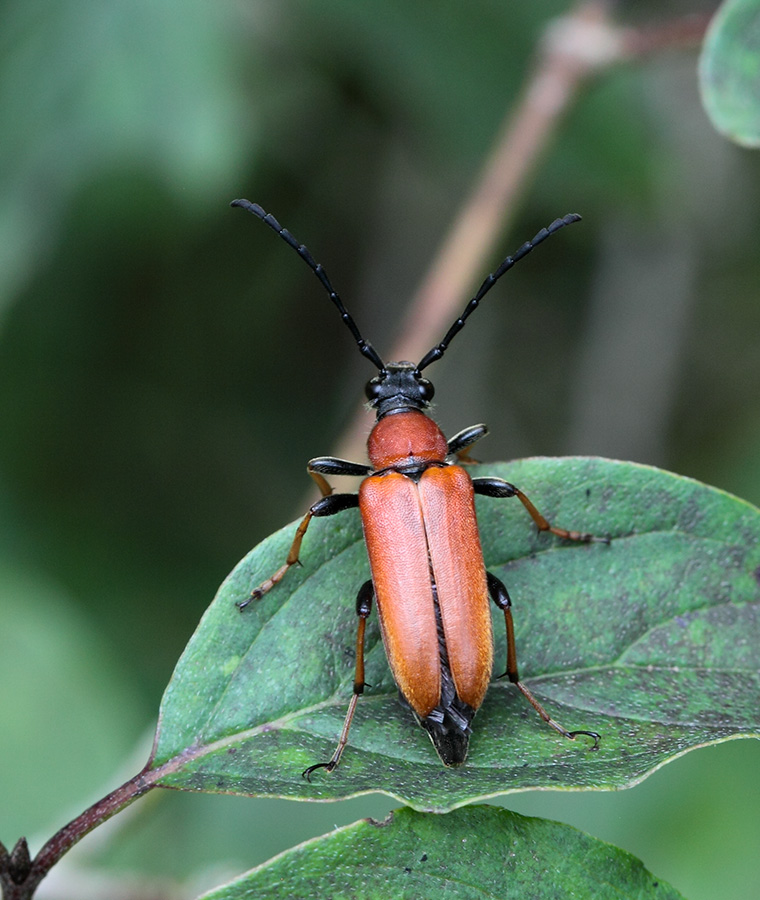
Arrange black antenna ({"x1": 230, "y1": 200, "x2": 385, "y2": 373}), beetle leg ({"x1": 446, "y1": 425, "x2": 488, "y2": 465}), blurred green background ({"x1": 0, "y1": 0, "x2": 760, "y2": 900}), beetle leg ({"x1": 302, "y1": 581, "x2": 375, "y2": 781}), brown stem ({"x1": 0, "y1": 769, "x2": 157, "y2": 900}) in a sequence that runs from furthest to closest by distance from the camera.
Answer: blurred green background ({"x1": 0, "y1": 0, "x2": 760, "y2": 900})
black antenna ({"x1": 230, "y1": 200, "x2": 385, "y2": 373})
beetle leg ({"x1": 446, "y1": 425, "x2": 488, "y2": 465})
beetle leg ({"x1": 302, "y1": 581, "x2": 375, "y2": 781})
brown stem ({"x1": 0, "y1": 769, "x2": 157, "y2": 900})

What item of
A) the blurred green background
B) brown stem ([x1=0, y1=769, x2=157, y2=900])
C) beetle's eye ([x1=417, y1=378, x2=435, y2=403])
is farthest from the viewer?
the blurred green background

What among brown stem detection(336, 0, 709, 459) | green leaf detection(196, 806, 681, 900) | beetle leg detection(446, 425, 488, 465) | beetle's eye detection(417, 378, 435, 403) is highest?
brown stem detection(336, 0, 709, 459)

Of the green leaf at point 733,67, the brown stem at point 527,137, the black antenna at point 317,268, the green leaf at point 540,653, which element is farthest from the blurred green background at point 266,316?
the green leaf at point 733,67

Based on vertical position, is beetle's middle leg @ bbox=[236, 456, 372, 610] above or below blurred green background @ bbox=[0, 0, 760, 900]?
below

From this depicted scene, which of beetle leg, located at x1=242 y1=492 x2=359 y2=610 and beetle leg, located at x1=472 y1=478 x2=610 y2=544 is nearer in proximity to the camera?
beetle leg, located at x1=242 y1=492 x2=359 y2=610

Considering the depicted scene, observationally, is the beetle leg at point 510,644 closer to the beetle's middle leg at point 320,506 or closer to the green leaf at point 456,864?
the green leaf at point 456,864

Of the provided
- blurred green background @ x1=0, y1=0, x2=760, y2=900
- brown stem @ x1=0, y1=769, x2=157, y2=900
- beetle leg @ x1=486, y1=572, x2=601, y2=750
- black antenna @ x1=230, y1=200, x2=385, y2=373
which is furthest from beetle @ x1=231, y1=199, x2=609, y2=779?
blurred green background @ x1=0, y1=0, x2=760, y2=900

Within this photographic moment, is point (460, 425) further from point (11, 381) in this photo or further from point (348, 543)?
point (348, 543)

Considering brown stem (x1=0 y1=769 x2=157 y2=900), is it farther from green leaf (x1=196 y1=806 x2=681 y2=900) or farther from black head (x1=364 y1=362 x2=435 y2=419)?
black head (x1=364 y1=362 x2=435 y2=419)
